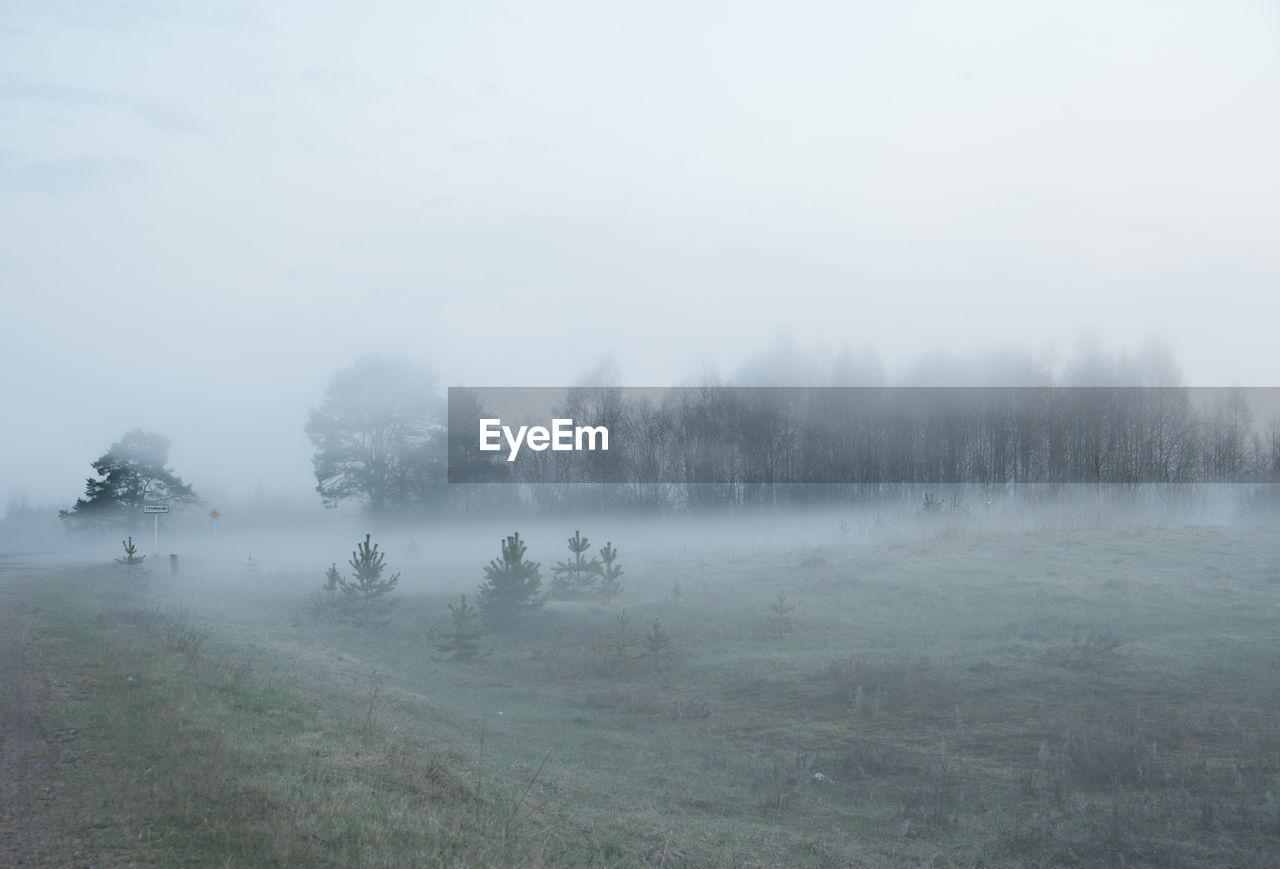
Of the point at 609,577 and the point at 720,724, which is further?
the point at 609,577

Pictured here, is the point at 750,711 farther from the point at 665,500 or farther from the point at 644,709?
the point at 665,500

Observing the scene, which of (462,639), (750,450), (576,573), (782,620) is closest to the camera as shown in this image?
(462,639)

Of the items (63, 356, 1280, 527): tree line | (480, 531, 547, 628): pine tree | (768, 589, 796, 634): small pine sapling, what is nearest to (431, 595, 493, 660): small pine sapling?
(480, 531, 547, 628): pine tree

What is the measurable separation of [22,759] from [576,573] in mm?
20862

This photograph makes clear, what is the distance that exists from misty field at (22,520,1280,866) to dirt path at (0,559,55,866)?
7.7 inches

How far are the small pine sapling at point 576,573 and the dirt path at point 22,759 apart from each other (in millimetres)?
15789

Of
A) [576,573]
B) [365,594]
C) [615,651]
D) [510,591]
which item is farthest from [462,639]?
[576,573]

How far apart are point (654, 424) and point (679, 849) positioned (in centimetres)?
4668

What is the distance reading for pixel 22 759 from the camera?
7258 millimetres

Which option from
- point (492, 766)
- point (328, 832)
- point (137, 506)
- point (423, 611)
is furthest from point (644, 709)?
point (137, 506)

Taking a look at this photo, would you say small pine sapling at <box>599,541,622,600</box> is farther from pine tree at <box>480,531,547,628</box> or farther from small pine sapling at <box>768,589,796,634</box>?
small pine sapling at <box>768,589,796,634</box>

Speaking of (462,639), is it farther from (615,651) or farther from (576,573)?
(576,573)

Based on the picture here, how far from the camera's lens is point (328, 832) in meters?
6.22

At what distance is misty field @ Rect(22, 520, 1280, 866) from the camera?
7.18m
